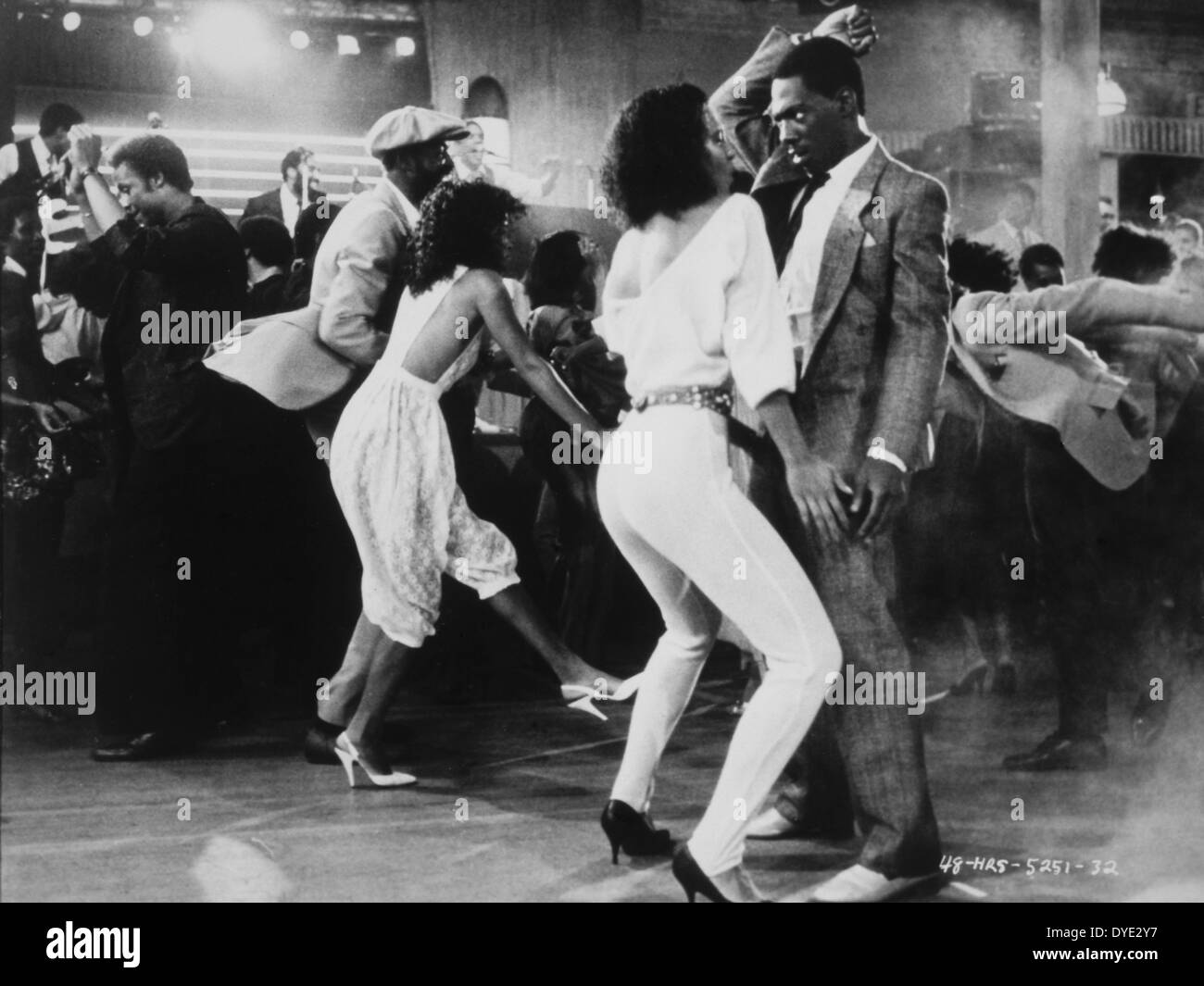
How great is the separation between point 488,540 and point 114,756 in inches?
54.7

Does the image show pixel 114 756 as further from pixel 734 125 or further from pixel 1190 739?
pixel 1190 739

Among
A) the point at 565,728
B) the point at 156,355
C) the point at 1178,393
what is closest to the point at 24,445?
the point at 156,355

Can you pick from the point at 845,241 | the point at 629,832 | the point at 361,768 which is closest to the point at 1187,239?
the point at 845,241

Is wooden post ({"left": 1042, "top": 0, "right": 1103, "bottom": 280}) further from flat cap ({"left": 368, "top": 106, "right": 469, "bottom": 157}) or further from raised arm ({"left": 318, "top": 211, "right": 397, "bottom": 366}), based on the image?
raised arm ({"left": 318, "top": 211, "right": 397, "bottom": 366})

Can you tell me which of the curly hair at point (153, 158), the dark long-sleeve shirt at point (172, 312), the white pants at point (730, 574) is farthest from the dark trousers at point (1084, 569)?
the curly hair at point (153, 158)

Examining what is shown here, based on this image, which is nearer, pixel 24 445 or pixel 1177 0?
pixel 24 445

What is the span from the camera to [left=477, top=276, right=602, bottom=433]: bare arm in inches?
175

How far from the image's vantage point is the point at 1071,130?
765 cm

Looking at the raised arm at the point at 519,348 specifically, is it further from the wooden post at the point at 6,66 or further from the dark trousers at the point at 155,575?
the wooden post at the point at 6,66

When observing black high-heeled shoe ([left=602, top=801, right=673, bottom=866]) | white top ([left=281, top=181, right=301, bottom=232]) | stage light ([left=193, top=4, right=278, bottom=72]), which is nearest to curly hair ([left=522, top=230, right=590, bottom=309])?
white top ([left=281, top=181, right=301, bottom=232])

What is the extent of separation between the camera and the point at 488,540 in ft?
15.9

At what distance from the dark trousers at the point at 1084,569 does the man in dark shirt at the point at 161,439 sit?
2674mm

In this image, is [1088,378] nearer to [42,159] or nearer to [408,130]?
[408,130]

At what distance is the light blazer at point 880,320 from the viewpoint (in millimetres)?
3580
